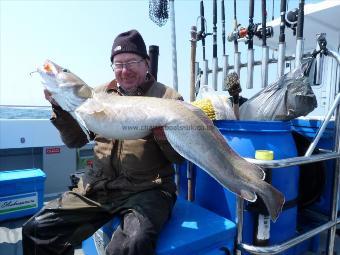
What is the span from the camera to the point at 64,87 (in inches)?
82.4

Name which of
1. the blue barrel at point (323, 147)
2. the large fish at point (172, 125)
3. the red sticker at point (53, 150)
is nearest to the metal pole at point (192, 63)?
the blue barrel at point (323, 147)

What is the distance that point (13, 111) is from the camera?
7258 mm

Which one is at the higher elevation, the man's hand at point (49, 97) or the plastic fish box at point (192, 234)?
the man's hand at point (49, 97)

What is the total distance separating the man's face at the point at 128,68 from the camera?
2.51 metres

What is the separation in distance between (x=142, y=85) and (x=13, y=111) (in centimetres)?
587

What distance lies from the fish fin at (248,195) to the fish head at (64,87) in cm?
122

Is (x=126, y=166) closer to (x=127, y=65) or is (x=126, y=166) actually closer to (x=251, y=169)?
(x=127, y=65)

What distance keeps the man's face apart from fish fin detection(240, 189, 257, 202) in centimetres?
134

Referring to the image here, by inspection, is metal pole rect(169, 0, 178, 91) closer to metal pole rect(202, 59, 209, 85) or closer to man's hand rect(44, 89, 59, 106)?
metal pole rect(202, 59, 209, 85)

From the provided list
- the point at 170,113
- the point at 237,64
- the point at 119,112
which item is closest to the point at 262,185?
the point at 170,113

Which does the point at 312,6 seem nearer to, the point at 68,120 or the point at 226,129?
the point at 226,129

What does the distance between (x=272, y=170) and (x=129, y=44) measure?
1.53 meters

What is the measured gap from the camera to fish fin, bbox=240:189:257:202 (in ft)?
5.66

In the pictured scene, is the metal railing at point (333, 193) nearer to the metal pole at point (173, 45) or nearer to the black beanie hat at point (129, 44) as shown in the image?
the black beanie hat at point (129, 44)
